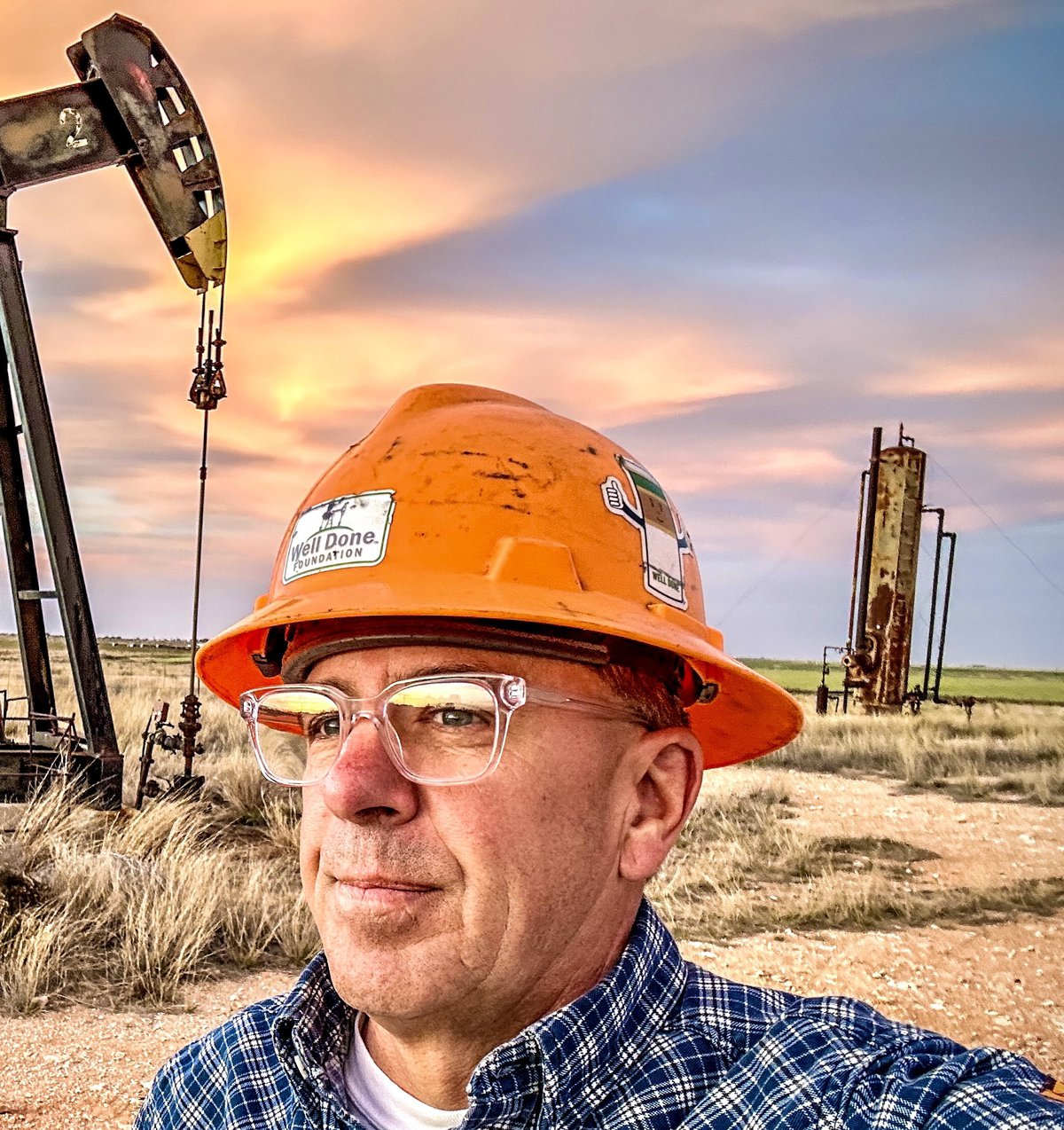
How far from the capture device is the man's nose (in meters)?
1.90

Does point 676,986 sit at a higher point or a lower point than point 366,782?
lower

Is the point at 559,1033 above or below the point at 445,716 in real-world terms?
below

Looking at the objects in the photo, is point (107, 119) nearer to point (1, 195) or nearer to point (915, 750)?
point (1, 195)

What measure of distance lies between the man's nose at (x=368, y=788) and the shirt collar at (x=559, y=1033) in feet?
1.29

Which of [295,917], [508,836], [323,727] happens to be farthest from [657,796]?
[295,917]

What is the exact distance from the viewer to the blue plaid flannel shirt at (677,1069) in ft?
5.30

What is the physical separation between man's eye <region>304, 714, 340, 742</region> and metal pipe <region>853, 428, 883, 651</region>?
19155 millimetres

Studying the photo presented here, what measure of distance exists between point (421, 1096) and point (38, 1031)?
13.3ft

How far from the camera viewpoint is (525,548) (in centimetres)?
216

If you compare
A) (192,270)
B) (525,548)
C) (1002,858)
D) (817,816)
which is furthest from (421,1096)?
(817,816)

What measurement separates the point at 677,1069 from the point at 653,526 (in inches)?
39.8

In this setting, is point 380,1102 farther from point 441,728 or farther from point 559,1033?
point 441,728

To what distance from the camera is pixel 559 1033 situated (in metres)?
1.80

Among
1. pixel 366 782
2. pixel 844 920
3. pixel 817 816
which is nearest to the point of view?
pixel 366 782
